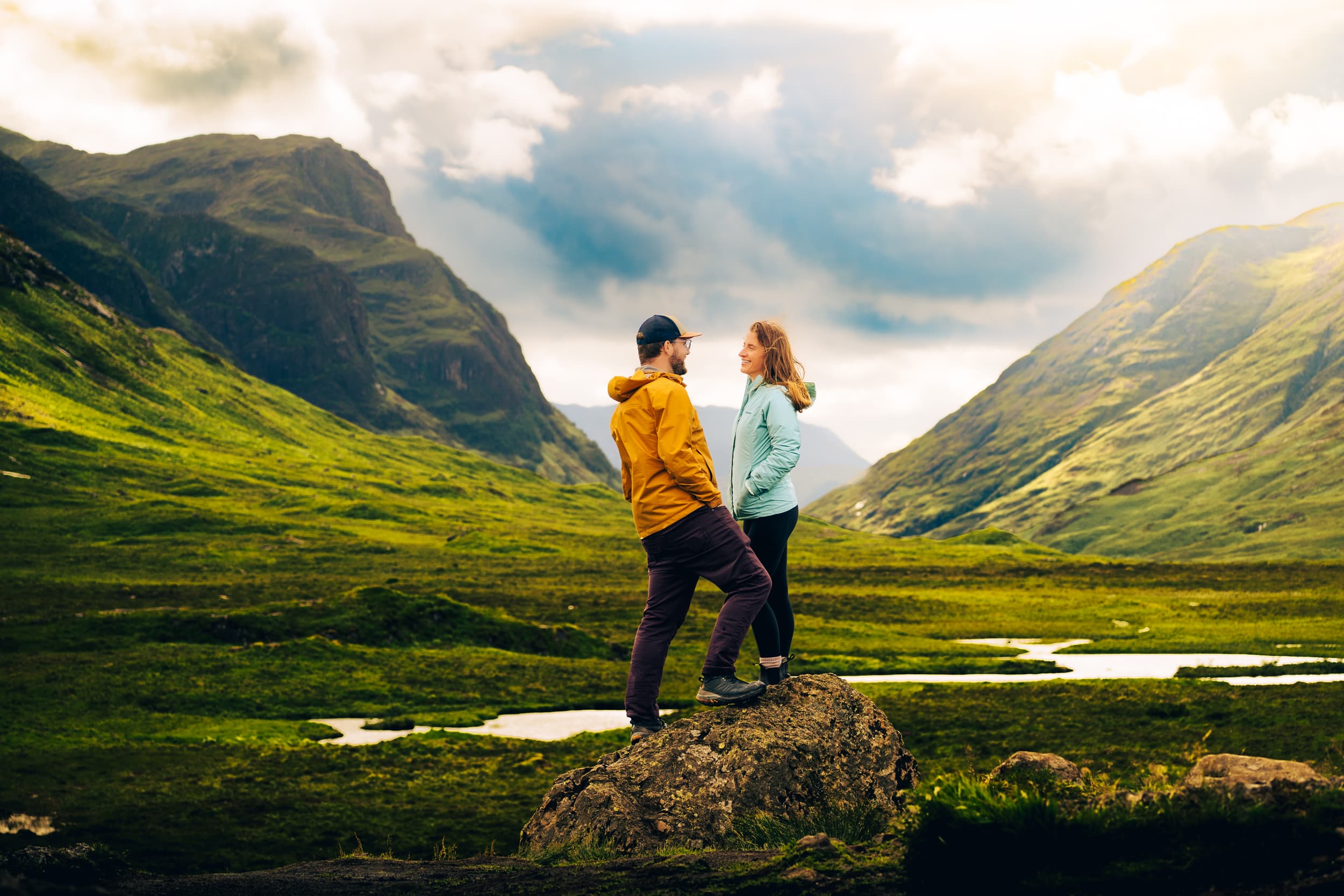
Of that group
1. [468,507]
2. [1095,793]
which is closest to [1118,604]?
[1095,793]

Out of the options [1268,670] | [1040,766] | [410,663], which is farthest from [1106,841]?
[410,663]

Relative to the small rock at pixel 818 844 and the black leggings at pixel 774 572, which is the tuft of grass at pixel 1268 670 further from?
the small rock at pixel 818 844

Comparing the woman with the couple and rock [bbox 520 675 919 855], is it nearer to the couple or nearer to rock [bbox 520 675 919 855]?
the couple

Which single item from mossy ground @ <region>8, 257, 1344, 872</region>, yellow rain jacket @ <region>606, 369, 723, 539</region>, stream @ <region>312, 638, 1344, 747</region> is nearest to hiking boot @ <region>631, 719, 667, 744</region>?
yellow rain jacket @ <region>606, 369, 723, 539</region>

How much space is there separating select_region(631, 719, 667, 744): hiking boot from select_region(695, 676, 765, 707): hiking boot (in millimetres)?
681

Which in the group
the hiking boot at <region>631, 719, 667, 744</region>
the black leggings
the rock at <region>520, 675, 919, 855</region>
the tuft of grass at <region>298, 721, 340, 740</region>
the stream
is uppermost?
the black leggings

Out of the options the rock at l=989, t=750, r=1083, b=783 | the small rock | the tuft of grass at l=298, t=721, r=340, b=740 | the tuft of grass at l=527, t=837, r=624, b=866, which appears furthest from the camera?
the tuft of grass at l=298, t=721, r=340, b=740

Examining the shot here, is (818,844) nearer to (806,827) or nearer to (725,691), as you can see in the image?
(806,827)

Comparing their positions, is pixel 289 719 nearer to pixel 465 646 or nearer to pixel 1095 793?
pixel 465 646

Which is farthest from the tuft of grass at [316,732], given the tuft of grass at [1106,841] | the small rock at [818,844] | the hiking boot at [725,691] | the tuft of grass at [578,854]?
the tuft of grass at [1106,841]

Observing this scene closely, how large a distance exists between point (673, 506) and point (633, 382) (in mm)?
1585

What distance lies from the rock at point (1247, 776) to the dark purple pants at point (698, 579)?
4.86 meters

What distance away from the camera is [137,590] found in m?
56.7

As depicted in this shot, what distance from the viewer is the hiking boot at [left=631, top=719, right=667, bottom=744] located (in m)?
11.9
